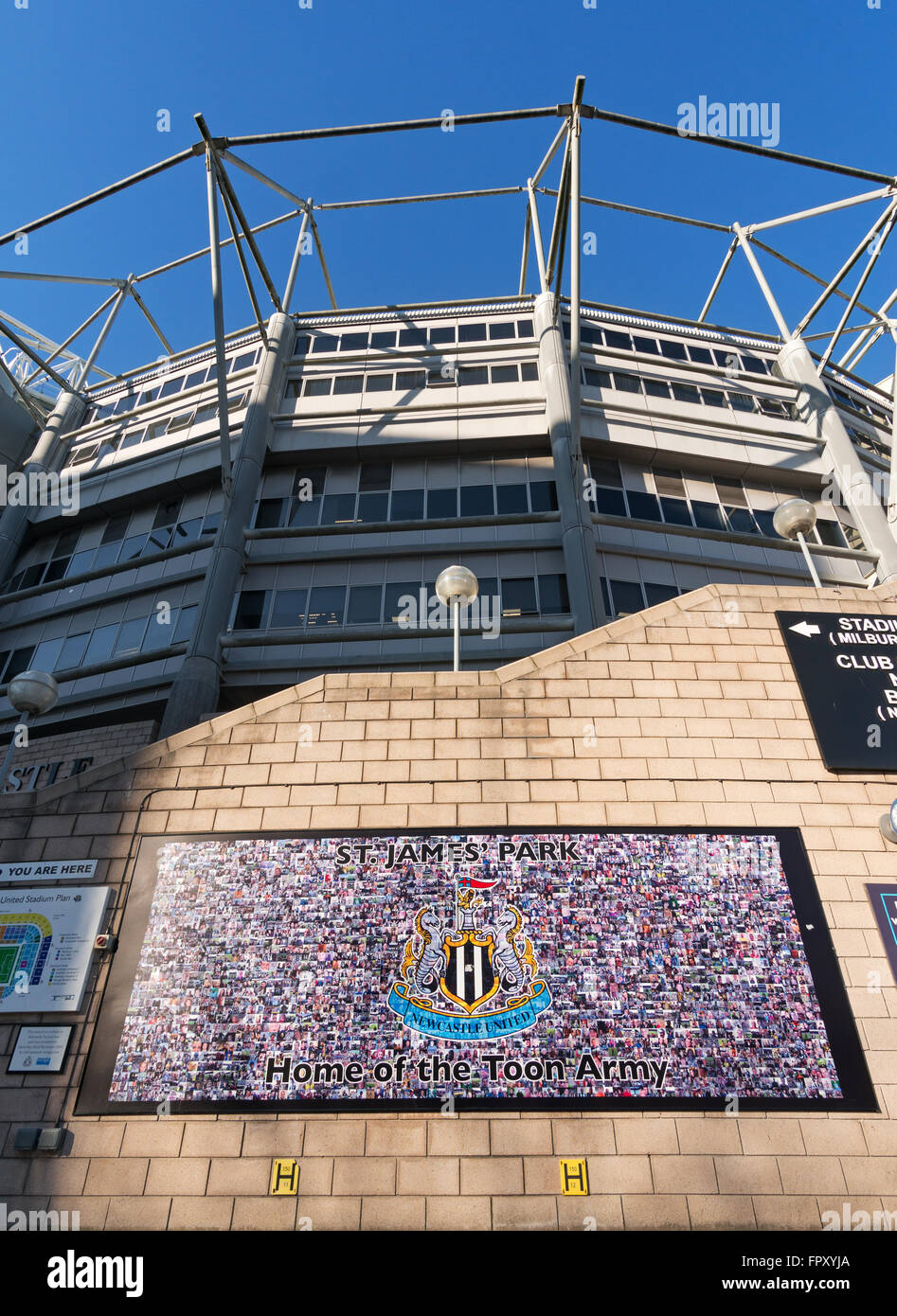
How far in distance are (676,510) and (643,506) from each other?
3.72ft

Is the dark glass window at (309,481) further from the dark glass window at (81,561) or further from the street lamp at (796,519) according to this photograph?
the street lamp at (796,519)

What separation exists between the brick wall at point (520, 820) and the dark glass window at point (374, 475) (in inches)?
599

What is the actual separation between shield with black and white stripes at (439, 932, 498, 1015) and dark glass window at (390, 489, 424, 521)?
657 inches

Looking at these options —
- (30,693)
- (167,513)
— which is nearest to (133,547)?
(167,513)

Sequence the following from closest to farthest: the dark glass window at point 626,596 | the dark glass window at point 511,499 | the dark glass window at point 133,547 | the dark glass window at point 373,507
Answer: the dark glass window at point 626,596 → the dark glass window at point 511,499 → the dark glass window at point 373,507 → the dark glass window at point 133,547

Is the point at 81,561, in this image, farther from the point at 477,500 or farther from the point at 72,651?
the point at 477,500

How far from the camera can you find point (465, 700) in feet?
34.4

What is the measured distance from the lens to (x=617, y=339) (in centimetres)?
A: 2842

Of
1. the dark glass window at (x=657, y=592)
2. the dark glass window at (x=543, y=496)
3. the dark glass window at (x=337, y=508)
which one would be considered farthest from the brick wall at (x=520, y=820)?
the dark glass window at (x=337, y=508)

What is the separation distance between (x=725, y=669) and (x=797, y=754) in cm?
152

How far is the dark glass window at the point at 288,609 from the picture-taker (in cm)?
2202

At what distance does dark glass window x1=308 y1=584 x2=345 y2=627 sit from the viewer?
862 inches
